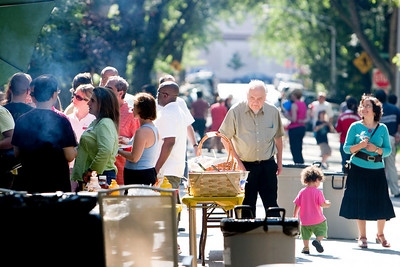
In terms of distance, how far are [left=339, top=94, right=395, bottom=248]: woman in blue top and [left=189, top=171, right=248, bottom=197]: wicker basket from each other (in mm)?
2963

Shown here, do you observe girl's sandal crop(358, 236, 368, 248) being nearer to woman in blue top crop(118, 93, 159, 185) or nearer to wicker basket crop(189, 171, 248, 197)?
woman in blue top crop(118, 93, 159, 185)

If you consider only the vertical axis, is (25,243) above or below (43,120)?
below

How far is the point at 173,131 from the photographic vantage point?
39.1 ft

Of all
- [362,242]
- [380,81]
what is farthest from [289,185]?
[380,81]

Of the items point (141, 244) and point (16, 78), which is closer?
point (141, 244)

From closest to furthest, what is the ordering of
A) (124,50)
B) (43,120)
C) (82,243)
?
1. (82,243)
2. (43,120)
3. (124,50)

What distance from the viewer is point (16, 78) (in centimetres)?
1120

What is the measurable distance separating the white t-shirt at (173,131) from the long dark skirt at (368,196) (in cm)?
225

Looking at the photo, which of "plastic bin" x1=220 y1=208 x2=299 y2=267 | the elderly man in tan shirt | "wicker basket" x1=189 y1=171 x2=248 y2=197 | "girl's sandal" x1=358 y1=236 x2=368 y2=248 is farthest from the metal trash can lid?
"girl's sandal" x1=358 y1=236 x2=368 y2=248

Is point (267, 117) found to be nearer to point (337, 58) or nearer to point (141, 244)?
point (141, 244)

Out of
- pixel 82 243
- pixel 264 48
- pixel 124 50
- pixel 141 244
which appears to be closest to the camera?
pixel 82 243

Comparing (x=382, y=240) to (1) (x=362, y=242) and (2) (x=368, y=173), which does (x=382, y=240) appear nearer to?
(1) (x=362, y=242)

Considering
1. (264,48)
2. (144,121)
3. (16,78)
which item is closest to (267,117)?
(144,121)

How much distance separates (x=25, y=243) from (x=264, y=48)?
90.8 metres
